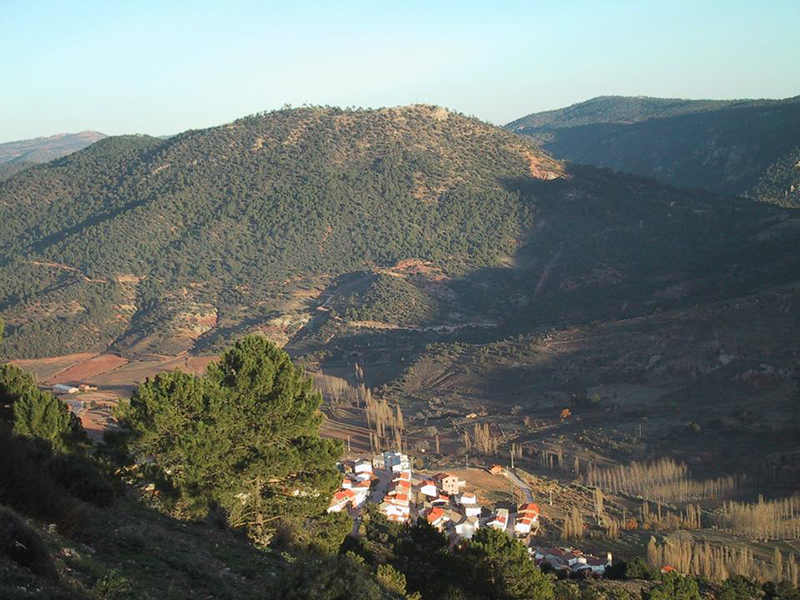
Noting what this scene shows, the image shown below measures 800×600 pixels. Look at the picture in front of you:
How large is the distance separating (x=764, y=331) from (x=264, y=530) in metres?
60.7

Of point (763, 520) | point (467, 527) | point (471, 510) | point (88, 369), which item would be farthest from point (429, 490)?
point (88, 369)

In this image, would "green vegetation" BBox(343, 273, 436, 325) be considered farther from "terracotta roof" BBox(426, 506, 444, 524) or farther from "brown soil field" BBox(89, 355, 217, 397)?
"terracotta roof" BBox(426, 506, 444, 524)

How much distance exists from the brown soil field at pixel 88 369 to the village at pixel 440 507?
1636 inches

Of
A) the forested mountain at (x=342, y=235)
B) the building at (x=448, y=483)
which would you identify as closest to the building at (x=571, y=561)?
the building at (x=448, y=483)

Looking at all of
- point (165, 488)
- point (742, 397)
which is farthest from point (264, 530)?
point (742, 397)

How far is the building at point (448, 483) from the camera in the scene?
159ft

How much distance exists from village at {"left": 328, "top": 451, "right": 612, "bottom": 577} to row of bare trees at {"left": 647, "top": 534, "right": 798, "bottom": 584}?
8.04ft

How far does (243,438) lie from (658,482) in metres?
37.4

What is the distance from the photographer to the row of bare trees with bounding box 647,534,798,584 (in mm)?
35312

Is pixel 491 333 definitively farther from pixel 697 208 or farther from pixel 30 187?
pixel 30 187

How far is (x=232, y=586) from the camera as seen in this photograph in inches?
491

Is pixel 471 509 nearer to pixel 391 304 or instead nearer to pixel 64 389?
pixel 64 389

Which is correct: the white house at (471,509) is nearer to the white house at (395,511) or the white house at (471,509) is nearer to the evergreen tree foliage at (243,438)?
the white house at (395,511)

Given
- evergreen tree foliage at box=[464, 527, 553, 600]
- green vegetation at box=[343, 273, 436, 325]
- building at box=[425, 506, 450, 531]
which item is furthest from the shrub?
green vegetation at box=[343, 273, 436, 325]
